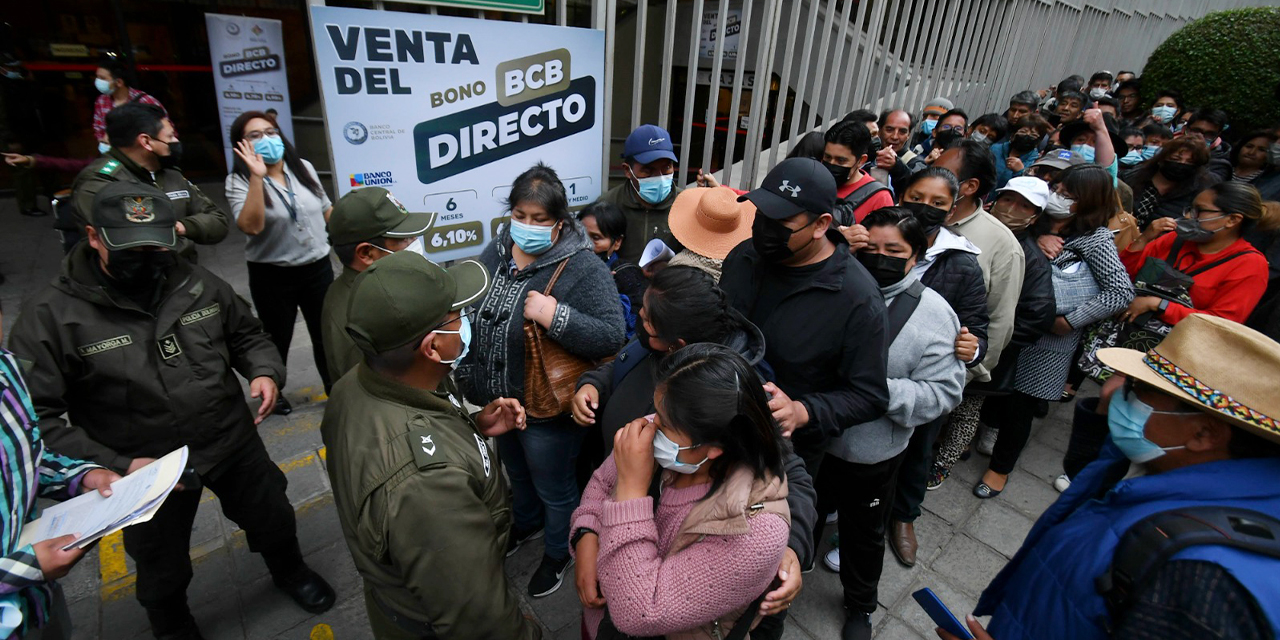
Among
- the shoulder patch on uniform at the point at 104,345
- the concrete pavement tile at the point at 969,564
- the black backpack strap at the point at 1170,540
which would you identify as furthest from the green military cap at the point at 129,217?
the concrete pavement tile at the point at 969,564

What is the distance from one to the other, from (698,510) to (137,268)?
2055 millimetres

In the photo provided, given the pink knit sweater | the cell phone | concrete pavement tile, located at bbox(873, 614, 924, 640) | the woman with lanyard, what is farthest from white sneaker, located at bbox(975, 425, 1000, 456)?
the woman with lanyard

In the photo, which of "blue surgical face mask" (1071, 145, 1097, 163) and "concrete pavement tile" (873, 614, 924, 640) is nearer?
"concrete pavement tile" (873, 614, 924, 640)

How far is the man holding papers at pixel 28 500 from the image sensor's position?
141 centimetres

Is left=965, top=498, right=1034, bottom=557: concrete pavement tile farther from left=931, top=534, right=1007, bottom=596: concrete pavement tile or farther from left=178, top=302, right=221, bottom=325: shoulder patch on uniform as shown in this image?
left=178, top=302, right=221, bottom=325: shoulder patch on uniform

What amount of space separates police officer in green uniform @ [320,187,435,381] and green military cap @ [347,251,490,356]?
93 centimetres

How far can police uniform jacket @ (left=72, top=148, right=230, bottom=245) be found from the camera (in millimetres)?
3008

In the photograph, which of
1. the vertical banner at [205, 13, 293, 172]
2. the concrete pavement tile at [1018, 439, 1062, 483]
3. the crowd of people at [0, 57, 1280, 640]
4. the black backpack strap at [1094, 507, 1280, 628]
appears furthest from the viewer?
the vertical banner at [205, 13, 293, 172]

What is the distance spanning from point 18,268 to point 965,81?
11.2m

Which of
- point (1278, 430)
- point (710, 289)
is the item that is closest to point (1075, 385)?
point (1278, 430)

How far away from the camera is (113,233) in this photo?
187cm

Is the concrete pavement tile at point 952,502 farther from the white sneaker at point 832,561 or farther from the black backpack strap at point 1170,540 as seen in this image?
the black backpack strap at point 1170,540

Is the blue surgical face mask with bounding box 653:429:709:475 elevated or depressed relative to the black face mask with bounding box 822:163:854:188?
depressed

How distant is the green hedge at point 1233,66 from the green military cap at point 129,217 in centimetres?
1309
